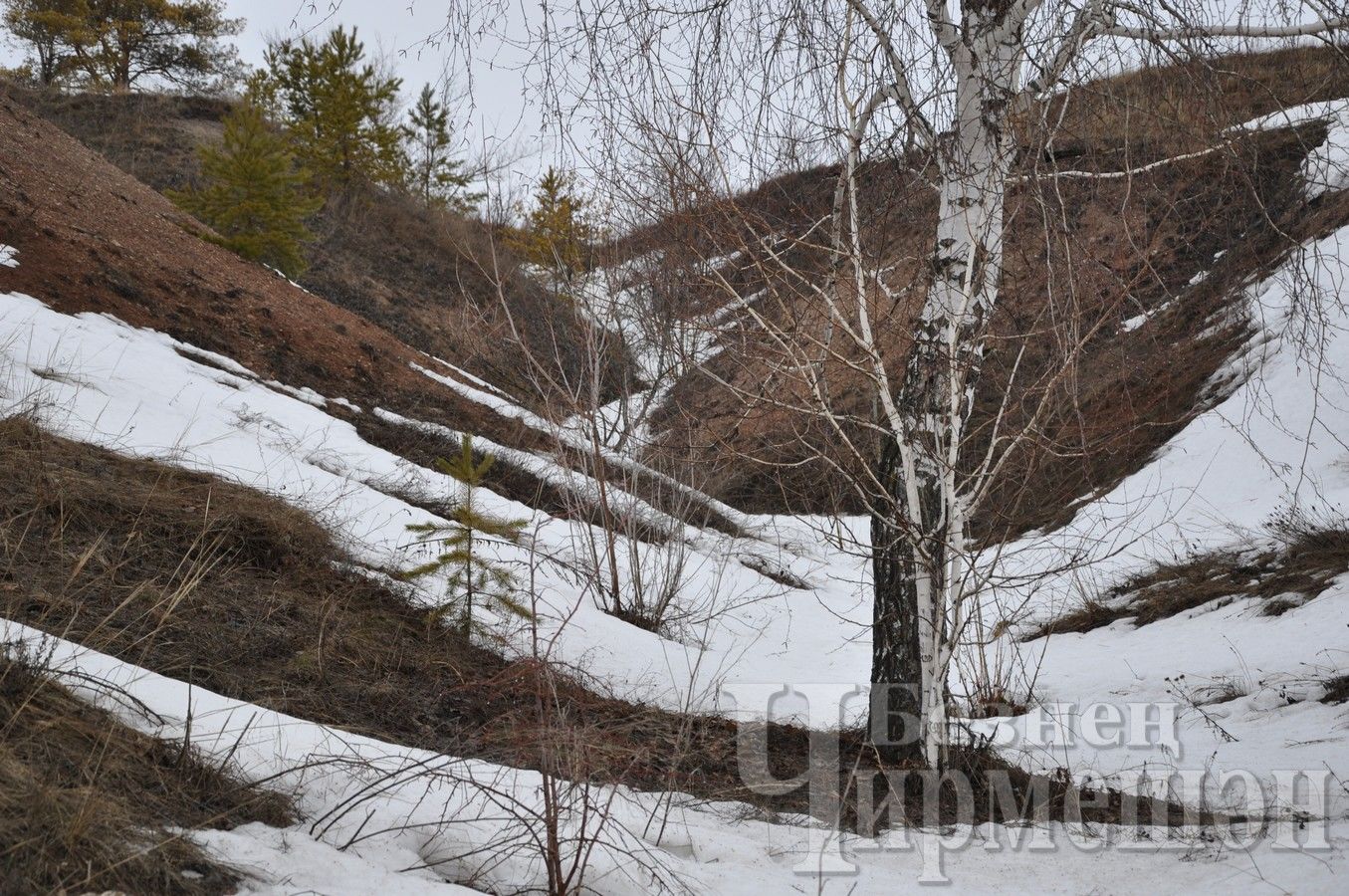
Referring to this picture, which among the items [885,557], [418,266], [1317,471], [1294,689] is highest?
[418,266]

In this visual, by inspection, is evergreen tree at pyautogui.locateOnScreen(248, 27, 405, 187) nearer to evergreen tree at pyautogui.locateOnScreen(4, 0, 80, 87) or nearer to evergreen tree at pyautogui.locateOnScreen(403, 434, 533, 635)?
evergreen tree at pyautogui.locateOnScreen(4, 0, 80, 87)

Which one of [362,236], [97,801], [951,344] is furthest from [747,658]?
[362,236]

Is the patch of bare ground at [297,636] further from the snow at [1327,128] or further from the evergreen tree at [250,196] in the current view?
the evergreen tree at [250,196]

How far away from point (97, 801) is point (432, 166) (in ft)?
90.7

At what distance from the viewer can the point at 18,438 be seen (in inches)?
178

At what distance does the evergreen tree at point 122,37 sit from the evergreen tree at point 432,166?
613 cm

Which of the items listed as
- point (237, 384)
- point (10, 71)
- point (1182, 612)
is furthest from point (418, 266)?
point (1182, 612)

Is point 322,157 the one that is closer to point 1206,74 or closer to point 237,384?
point 237,384

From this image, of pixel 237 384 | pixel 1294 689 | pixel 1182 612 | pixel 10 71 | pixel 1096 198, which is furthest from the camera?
pixel 10 71

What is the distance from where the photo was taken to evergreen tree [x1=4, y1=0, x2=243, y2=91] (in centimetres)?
2191

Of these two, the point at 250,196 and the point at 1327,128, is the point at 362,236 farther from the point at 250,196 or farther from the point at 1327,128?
the point at 1327,128

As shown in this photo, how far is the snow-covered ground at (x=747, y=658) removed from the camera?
230 centimetres

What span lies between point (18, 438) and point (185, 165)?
18.8 metres

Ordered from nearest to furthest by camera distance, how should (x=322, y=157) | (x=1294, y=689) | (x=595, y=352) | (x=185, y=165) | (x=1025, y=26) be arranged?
(x=1025, y=26) < (x=1294, y=689) < (x=595, y=352) < (x=185, y=165) < (x=322, y=157)
